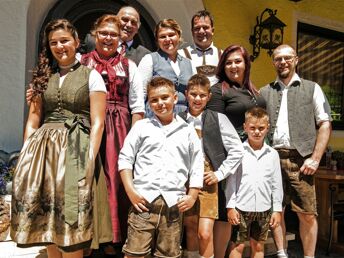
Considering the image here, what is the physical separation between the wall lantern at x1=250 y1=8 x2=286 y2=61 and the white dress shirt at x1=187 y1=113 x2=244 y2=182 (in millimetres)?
2595

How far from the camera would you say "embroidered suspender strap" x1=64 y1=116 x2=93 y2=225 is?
205 centimetres

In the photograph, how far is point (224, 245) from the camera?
262cm

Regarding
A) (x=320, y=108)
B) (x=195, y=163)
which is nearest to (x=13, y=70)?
(x=195, y=163)

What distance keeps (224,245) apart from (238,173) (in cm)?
49

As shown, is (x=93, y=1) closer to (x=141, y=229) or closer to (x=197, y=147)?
(x=197, y=147)

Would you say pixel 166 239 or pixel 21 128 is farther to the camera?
pixel 21 128

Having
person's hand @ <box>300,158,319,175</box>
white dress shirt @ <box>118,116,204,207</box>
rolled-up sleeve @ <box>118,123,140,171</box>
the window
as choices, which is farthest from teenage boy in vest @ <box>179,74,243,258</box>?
the window

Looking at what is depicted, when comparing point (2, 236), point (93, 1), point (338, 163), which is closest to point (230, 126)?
point (2, 236)

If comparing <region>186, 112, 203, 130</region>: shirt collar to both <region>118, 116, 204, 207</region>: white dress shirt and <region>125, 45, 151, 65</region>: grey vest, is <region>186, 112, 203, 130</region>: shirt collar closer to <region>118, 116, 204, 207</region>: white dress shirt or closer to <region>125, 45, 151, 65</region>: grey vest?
<region>118, 116, 204, 207</region>: white dress shirt

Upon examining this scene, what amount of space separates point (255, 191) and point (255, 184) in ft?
0.15

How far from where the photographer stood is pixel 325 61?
6102mm

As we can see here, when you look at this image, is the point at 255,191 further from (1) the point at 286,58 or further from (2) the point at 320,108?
(1) the point at 286,58

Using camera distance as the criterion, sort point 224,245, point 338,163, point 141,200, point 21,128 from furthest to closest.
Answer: point 338,163
point 21,128
point 224,245
point 141,200

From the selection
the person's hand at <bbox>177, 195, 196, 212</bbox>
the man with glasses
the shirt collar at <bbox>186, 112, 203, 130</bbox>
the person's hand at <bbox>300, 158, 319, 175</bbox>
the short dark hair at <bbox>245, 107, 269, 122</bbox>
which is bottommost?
the person's hand at <bbox>177, 195, 196, 212</bbox>
